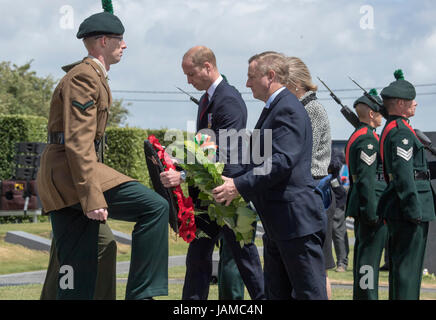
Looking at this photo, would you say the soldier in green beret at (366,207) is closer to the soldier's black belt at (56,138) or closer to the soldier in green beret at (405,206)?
the soldier in green beret at (405,206)

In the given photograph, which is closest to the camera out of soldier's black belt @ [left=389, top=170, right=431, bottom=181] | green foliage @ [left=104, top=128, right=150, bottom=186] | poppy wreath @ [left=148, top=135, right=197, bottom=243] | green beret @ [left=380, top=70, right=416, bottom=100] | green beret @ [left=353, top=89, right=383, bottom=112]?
poppy wreath @ [left=148, top=135, right=197, bottom=243]

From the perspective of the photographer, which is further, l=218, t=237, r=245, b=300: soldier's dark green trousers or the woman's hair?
l=218, t=237, r=245, b=300: soldier's dark green trousers

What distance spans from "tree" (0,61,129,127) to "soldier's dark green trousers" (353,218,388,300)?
3823 centimetres

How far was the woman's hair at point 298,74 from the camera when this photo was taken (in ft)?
19.7

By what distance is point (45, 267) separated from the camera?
14711mm

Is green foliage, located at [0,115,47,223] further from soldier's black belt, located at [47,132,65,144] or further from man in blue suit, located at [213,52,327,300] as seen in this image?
man in blue suit, located at [213,52,327,300]

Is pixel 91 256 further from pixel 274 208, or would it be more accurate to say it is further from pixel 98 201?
pixel 274 208

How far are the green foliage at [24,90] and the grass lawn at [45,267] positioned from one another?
2747 centimetres

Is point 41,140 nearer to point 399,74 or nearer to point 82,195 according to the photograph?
point 399,74

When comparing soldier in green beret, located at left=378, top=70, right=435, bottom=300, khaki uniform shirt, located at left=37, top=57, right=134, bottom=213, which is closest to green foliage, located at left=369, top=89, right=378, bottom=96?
soldier in green beret, located at left=378, top=70, right=435, bottom=300

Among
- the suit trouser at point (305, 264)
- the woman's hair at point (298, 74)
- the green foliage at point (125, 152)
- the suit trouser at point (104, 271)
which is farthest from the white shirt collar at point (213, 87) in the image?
the green foliage at point (125, 152)

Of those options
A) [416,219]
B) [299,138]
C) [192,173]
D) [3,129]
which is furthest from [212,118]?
[3,129]

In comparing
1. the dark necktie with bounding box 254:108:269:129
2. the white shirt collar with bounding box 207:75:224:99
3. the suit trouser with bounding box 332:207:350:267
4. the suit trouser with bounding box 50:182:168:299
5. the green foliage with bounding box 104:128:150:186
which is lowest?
the suit trouser with bounding box 332:207:350:267

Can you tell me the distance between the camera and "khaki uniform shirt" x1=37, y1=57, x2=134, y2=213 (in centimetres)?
508
